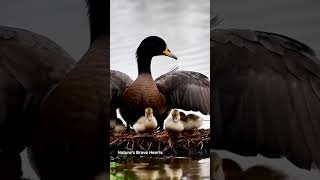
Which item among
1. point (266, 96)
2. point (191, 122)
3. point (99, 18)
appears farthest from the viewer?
point (99, 18)

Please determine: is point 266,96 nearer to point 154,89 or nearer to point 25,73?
point 154,89

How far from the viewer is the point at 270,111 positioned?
2.61 metres

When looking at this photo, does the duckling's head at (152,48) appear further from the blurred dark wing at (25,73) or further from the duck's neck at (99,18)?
the blurred dark wing at (25,73)

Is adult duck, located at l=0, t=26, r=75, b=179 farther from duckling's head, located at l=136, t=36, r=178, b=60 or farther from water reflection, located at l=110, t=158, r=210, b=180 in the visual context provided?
water reflection, located at l=110, t=158, r=210, b=180

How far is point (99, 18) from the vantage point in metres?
2.85

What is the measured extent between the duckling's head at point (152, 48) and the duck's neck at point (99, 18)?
0.23 m

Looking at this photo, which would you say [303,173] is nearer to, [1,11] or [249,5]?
[249,5]

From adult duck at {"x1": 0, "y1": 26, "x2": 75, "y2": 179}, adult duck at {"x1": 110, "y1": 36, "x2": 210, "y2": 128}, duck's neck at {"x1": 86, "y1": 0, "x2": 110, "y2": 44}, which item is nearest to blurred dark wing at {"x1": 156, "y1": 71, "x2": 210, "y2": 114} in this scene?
adult duck at {"x1": 110, "y1": 36, "x2": 210, "y2": 128}

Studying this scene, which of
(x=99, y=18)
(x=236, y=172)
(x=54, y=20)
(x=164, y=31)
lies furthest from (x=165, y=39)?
(x=236, y=172)

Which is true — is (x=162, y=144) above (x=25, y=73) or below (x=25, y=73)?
below

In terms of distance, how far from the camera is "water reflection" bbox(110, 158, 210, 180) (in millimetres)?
2719

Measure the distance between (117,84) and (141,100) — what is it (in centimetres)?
18

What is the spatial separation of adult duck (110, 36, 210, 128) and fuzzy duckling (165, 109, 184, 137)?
3 centimetres

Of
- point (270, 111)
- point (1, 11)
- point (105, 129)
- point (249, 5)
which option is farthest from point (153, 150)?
point (1, 11)
